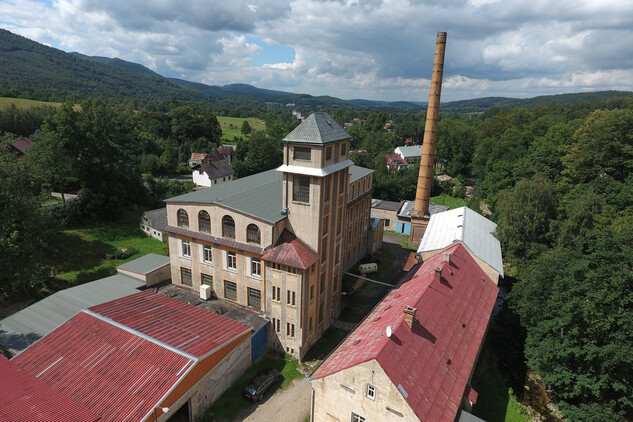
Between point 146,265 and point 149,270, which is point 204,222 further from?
point 146,265

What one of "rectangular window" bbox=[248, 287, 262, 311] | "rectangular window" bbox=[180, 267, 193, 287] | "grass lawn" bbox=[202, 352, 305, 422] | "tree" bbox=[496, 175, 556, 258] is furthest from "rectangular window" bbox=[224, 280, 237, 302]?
"tree" bbox=[496, 175, 556, 258]

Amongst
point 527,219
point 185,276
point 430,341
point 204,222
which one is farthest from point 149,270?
point 527,219

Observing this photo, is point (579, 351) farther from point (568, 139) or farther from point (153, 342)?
point (568, 139)

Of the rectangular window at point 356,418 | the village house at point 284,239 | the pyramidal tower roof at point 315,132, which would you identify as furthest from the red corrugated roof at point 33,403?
the pyramidal tower roof at point 315,132

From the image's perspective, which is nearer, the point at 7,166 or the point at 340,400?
the point at 340,400

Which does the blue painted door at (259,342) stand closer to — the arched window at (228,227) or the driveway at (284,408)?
the driveway at (284,408)

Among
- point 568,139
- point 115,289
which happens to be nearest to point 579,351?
point 115,289

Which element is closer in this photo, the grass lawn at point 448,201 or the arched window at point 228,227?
the arched window at point 228,227
